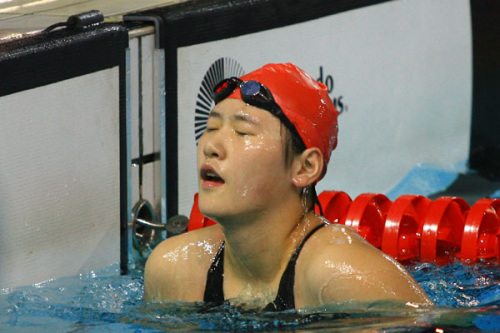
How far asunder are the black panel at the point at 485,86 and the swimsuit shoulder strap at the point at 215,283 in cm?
311

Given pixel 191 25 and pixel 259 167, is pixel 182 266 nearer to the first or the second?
pixel 259 167

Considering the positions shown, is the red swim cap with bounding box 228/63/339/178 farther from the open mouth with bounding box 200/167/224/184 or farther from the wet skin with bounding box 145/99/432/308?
the open mouth with bounding box 200/167/224/184

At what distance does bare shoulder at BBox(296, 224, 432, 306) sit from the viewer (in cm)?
243

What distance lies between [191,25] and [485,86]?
2.30m

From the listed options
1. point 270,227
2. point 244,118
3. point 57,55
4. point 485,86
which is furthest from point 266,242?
point 485,86

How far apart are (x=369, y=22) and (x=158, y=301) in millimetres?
2574

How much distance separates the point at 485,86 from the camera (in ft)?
18.5

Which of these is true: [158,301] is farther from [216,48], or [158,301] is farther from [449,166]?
[449,166]

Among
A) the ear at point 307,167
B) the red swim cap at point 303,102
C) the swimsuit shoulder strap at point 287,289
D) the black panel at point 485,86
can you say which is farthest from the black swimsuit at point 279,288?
the black panel at point 485,86

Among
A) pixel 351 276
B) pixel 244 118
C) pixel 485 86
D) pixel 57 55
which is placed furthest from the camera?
pixel 485 86

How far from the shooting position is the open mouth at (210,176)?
252cm

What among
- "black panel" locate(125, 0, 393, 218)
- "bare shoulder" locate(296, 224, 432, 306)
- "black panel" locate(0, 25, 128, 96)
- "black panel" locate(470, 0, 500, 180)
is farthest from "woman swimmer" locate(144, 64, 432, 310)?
"black panel" locate(470, 0, 500, 180)

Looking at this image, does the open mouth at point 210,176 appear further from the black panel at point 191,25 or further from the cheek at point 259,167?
the black panel at point 191,25

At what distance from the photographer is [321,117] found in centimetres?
262
